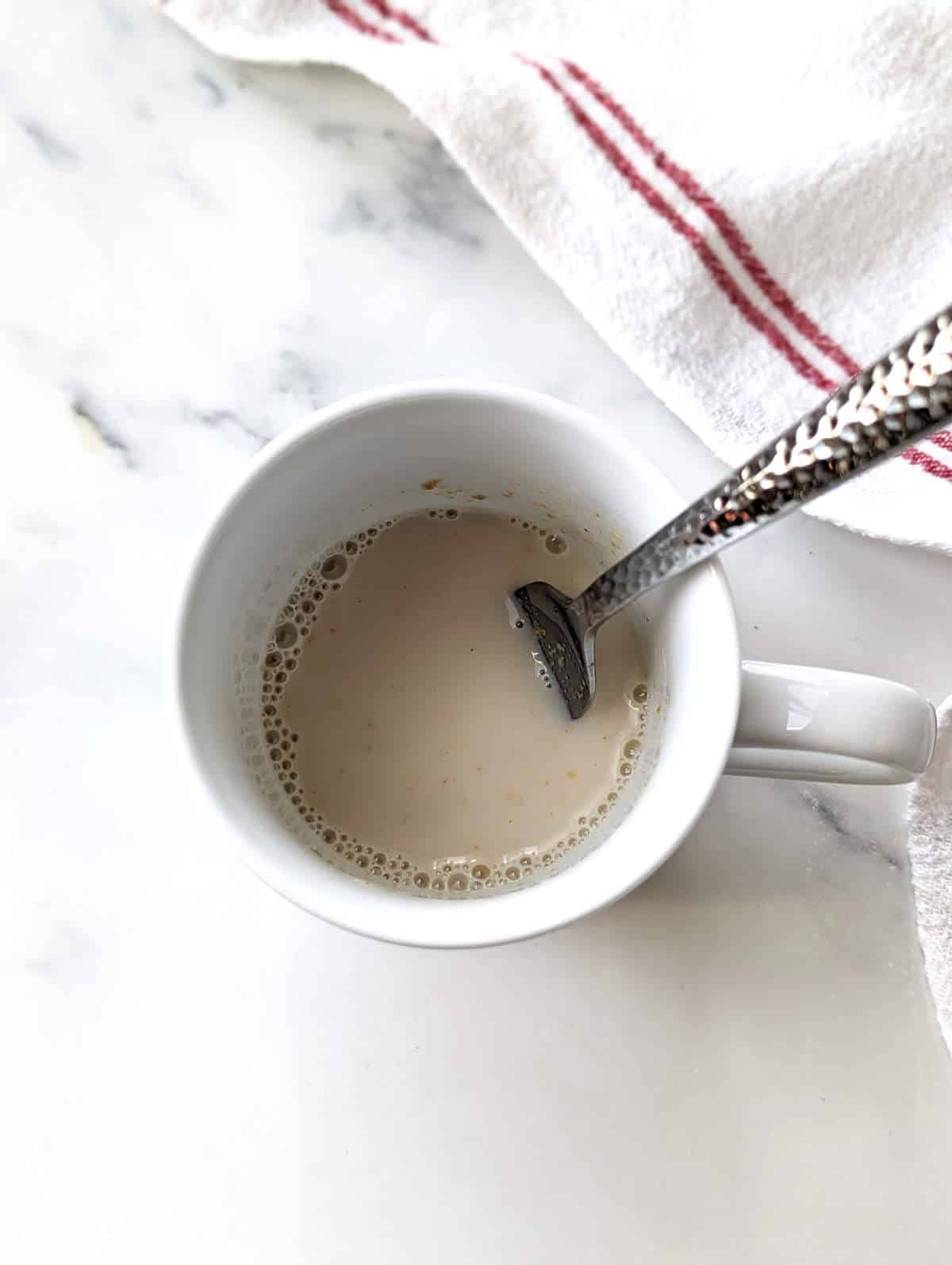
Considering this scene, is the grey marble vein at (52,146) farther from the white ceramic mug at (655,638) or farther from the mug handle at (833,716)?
the mug handle at (833,716)

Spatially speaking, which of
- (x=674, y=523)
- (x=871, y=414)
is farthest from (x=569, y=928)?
(x=871, y=414)

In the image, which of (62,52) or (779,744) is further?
(62,52)

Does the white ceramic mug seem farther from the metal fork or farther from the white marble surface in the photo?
the white marble surface

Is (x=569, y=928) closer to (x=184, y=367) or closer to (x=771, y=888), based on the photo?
(x=771, y=888)

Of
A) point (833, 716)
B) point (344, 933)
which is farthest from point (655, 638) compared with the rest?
point (344, 933)

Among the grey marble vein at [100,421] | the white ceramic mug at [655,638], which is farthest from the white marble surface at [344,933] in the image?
the white ceramic mug at [655,638]
